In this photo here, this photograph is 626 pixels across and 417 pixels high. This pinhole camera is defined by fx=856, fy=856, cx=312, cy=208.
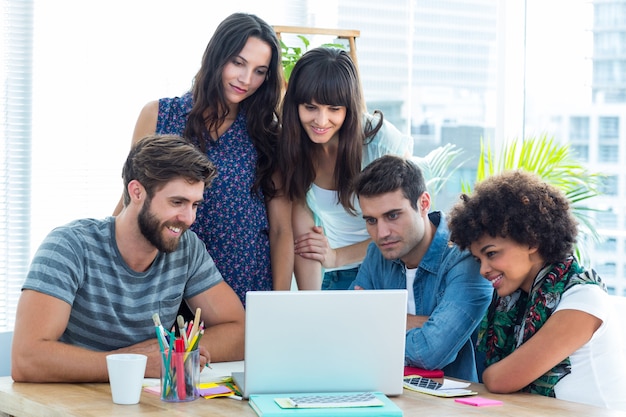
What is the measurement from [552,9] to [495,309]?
3286 millimetres

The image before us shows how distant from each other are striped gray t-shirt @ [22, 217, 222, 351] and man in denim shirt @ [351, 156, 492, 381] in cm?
61

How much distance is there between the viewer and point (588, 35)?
16.3 feet

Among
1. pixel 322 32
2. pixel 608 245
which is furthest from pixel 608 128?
pixel 322 32

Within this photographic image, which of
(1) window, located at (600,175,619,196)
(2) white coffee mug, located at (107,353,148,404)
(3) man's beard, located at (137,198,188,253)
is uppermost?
(1) window, located at (600,175,619,196)

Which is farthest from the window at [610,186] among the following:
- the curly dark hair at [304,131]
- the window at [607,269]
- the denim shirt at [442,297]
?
the denim shirt at [442,297]

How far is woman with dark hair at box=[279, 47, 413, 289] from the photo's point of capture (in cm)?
275

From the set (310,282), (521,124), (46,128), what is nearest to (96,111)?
(46,128)

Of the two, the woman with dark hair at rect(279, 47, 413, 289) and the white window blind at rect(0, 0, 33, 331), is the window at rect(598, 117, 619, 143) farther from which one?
the white window blind at rect(0, 0, 33, 331)

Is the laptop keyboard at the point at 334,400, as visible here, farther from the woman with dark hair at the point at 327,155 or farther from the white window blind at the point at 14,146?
the white window blind at the point at 14,146

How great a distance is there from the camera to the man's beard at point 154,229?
7.50 feet

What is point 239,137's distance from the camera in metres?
2.87

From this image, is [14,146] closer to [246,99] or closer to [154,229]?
[246,99]

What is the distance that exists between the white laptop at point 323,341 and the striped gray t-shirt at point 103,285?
0.48 m

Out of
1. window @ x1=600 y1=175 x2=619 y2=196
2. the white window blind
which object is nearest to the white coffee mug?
the white window blind
